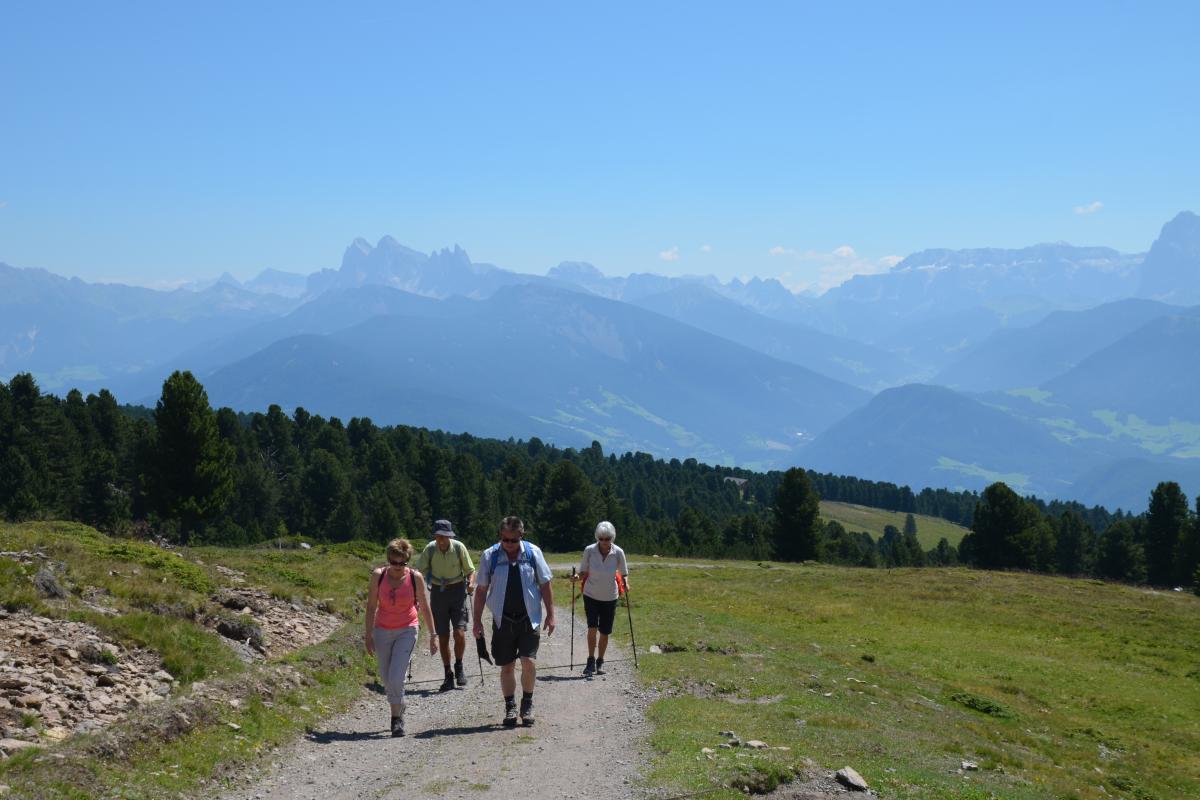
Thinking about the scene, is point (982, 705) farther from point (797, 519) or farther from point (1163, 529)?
point (1163, 529)

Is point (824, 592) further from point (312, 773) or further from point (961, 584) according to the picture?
point (312, 773)

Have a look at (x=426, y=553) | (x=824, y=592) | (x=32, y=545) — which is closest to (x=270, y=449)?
(x=824, y=592)

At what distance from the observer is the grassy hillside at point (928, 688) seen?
524 inches

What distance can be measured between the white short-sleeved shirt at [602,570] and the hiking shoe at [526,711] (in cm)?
391

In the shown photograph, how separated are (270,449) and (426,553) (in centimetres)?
11244

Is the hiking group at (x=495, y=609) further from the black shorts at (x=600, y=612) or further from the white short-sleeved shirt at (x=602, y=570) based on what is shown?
the black shorts at (x=600, y=612)

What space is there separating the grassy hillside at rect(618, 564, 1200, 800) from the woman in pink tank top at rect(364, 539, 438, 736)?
14.1ft

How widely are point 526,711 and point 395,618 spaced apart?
270 centimetres

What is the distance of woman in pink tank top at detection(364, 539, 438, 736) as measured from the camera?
13445 mm

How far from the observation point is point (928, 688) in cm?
2355

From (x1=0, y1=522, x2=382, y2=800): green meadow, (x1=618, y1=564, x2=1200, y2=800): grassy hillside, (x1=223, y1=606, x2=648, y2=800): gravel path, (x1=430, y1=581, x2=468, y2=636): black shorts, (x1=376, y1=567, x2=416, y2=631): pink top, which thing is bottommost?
(x1=618, y1=564, x2=1200, y2=800): grassy hillside

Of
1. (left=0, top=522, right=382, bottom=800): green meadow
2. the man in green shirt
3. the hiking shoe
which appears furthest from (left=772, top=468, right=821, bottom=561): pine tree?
the hiking shoe

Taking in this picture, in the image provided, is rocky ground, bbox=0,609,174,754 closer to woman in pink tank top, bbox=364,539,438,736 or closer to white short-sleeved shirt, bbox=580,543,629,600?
woman in pink tank top, bbox=364,539,438,736

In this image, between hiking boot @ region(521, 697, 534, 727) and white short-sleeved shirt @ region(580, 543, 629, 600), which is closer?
hiking boot @ region(521, 697, 534, 727)
